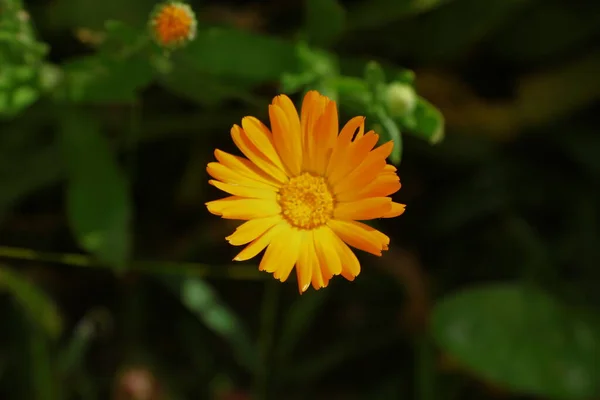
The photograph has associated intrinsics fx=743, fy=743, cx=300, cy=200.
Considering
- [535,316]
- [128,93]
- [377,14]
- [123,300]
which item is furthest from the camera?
[123,300]

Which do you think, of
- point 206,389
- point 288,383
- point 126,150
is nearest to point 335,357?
point 288,383

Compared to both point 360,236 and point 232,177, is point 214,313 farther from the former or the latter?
point 360,236

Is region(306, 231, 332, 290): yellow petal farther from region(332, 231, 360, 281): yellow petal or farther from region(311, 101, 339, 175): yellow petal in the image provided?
region(311, 101, 339, 175): yellow petal

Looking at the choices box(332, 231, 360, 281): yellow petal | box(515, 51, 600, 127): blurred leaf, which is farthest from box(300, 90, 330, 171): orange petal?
box(515, 51, 600, 127): blurred leaf

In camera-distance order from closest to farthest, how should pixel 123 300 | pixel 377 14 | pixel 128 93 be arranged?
pixel 128 93
pixel 377 14
pixel 123 300

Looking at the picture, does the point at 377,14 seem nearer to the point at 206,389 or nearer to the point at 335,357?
the point at 335,357

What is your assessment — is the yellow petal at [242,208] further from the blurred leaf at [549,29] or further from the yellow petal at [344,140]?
the blurred leaf at [549,29]

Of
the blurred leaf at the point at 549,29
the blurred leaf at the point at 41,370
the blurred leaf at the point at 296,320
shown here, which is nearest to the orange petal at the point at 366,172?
the blurred leaf at the point at 296,320
